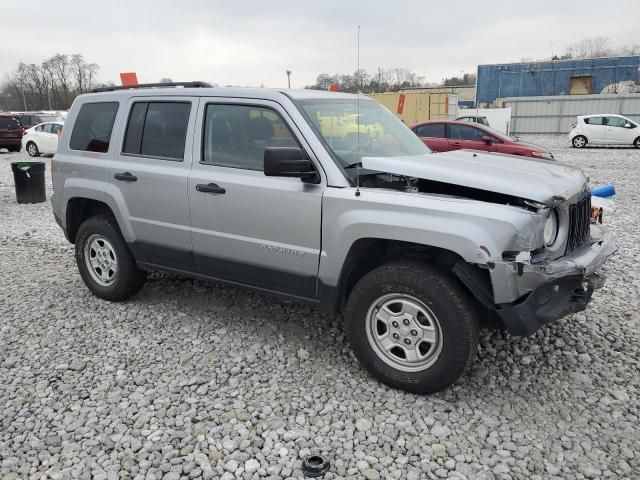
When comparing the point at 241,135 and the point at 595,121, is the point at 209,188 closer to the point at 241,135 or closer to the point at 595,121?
the point at 241,135

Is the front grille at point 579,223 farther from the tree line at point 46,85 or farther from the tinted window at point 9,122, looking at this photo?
the tree line at point 46,85

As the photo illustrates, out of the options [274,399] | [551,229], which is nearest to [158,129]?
[274,399]

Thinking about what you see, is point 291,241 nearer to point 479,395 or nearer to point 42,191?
point 479,395

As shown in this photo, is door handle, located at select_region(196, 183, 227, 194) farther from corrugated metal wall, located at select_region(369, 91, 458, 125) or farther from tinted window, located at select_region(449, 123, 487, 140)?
corrugated metal wall, located at select_region(369, 91, 458, 125)

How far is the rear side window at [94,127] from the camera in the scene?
4.81m

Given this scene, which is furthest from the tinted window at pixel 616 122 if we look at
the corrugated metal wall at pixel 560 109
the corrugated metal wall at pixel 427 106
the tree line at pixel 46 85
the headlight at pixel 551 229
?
the tree line at pixel 46 85

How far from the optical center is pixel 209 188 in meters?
4.05

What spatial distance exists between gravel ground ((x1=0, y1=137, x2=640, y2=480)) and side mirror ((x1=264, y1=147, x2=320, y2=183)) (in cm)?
141

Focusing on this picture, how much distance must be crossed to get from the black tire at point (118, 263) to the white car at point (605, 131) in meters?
22.8

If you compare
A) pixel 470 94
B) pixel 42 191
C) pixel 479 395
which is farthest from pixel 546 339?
pixel 470 94

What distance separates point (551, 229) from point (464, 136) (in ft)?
36.9

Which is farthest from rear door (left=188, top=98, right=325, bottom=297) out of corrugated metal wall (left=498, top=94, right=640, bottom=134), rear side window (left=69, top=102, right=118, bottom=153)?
corrugated metal wall (left=498, top=94, right=640, bottom=134)

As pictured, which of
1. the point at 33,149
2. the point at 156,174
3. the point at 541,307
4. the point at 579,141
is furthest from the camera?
the point at 579,141

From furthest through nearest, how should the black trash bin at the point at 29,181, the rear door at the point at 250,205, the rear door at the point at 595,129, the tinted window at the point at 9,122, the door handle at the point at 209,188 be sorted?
the rear door at the point at 595,129, the tinted window at the point at 9,122, the black trash bin at the point at 29,181, the door handle at the point at 209,188, the rear door at the point at 250,205
